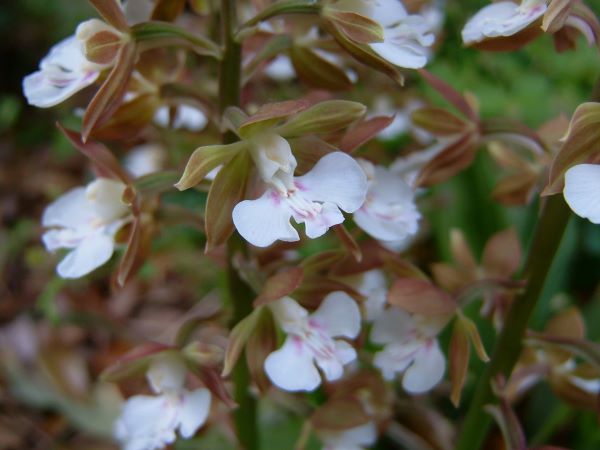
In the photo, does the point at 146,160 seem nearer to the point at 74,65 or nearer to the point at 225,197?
the point at 74,65

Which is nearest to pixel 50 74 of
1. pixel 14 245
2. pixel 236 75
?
pixel 236 75

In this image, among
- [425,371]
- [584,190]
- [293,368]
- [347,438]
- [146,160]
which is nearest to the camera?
[584,190]

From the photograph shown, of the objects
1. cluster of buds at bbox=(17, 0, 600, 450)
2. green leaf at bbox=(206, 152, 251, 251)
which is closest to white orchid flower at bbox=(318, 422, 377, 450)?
cluster of buds at bbox=(17, 0, 600, 450)

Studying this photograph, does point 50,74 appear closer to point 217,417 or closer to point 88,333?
point 217,417

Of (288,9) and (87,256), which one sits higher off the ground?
(288,9)

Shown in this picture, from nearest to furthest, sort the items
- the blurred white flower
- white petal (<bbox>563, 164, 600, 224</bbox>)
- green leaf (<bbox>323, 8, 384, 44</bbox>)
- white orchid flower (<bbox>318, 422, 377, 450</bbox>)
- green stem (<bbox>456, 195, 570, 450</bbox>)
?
white petal (<bbox>563, 164, 600, 224</bbox>), green leaf (<bbox>323, 8, 384, 44</bbox>), green stem (<bbox>456, 195, 570, 450</bbox>), white orchid flower (<bbox>318, 422, 377, 450</bbox>), the blurred white flower

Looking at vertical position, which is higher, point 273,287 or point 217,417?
point 273,287

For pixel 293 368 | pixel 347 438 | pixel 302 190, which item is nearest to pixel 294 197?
pixel 302 190

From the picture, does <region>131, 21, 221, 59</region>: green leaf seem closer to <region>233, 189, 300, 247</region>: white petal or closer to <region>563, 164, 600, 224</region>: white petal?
<region>233, 189, 300, 247</region>: white petal
